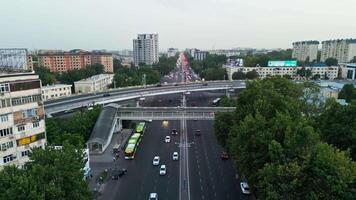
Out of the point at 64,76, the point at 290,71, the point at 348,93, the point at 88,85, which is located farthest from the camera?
the point at 290,71

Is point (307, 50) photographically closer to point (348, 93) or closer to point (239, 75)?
point (239, 75)

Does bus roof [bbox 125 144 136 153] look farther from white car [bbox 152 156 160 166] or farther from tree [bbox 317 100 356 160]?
tree [bbox 317 100 356 160]

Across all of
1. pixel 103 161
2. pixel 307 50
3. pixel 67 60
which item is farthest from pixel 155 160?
pixel 307 50

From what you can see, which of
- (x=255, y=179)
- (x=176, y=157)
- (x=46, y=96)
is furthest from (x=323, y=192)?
(x=46, y=96)

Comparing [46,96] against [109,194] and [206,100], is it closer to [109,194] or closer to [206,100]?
[206,100]

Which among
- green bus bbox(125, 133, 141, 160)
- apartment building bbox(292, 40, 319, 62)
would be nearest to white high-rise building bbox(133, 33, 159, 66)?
apartment building bbox(292, 40, 319, 62)

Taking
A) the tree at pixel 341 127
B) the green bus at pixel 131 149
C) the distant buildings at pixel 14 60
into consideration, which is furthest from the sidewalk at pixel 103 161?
the tree at pixel 341 127

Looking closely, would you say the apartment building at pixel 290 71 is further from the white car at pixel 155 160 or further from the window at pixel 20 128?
the window at pixel 20 128
